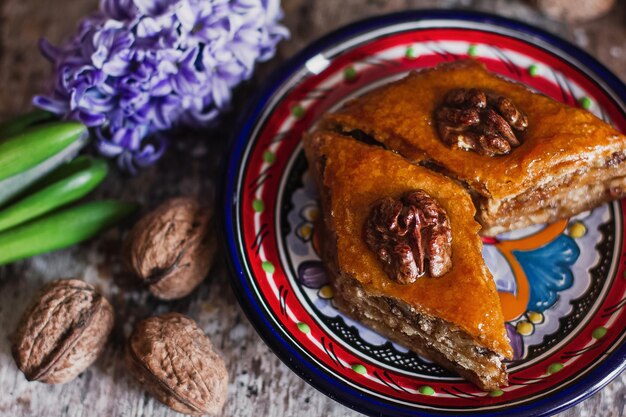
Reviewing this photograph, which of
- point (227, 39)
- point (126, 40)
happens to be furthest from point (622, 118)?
point (126, 40)

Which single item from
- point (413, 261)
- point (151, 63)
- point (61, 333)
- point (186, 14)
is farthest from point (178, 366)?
point (186, 14)

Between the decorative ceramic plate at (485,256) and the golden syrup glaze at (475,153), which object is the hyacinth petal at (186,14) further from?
the golden syrup glaze at (475,153)

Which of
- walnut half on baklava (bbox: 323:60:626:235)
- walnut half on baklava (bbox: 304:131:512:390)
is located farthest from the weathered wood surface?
walnut half on baklava (bbox: 323:60:626:235)

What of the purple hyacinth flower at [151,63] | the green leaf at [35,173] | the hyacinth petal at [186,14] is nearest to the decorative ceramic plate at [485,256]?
the purple hyacinth flower at [151,63]

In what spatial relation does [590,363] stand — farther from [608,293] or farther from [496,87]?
[496,87]

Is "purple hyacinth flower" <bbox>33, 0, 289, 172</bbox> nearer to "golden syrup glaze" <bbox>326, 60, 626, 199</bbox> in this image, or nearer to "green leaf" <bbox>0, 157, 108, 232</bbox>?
"green leaf" <bbox>0, 157, 108, 232</bbox>

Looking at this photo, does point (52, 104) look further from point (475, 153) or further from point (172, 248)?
point (475, 153)
